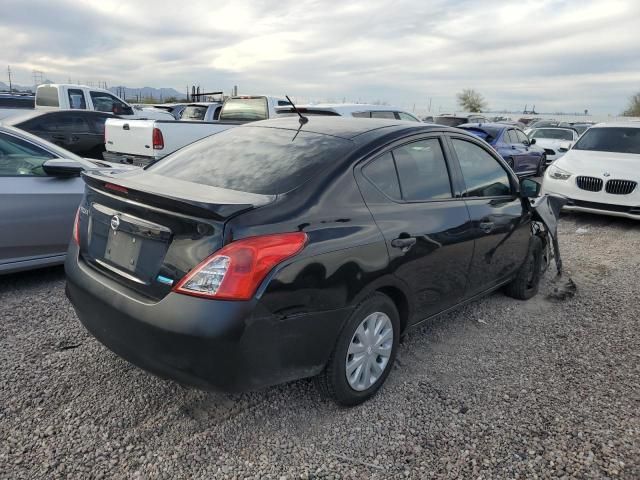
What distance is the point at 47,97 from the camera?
13.9 m

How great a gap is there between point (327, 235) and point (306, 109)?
22.6 feet

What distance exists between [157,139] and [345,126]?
611cm

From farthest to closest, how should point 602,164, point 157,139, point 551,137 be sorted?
1. point 551,137
2. point 157,139
3. point 602,164

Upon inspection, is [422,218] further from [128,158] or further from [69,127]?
[69,127]

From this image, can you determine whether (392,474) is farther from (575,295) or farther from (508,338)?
(575,295)

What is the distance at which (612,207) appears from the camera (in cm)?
775

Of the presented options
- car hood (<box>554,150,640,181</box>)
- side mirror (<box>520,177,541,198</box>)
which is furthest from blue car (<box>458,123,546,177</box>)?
side mirror (<box>520,177,541,198</box>)

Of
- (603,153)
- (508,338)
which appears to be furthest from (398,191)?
(603,153)

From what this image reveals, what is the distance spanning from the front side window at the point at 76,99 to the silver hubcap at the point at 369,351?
1342 centimetres

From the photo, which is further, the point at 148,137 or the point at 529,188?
the point at 148,137

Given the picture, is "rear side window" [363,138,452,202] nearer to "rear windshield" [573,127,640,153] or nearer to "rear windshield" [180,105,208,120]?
"rear windshield" [573,127,640,153]

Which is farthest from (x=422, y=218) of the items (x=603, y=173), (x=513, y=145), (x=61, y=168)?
(x=513, y=145)

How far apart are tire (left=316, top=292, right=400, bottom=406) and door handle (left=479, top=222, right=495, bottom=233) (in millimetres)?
1096

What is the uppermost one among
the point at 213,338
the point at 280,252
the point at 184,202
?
the point at 184,202
